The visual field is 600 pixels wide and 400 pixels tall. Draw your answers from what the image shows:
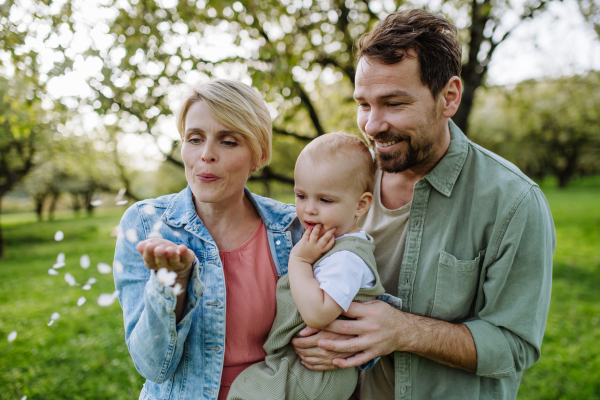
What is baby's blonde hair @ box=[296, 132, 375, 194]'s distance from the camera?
217 cm

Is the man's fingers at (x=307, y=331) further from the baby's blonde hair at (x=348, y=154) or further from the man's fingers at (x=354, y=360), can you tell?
the baby's blonde hair at (x=348, y=154)

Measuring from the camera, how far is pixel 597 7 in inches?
263

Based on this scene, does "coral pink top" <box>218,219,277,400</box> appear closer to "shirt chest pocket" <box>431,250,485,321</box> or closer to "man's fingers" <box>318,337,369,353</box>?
"man's fingers" <box>318,337,369,353</box>

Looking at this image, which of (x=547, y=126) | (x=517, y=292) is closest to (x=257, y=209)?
(x=517, y=292)

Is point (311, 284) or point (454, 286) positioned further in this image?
point (454, 286)

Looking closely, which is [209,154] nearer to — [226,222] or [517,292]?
[226,222]

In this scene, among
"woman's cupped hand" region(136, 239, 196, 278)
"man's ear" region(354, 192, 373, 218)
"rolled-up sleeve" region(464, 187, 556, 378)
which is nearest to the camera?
"woman's cupped hand" region(136, 239, 196, 278)

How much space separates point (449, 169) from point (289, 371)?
1452mm

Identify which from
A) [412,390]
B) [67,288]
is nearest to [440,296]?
[412,390]

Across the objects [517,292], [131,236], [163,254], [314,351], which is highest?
[163,254]

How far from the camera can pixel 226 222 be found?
2.37 m

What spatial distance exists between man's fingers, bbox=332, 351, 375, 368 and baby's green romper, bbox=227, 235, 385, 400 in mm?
90

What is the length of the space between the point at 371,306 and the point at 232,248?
0.86 m

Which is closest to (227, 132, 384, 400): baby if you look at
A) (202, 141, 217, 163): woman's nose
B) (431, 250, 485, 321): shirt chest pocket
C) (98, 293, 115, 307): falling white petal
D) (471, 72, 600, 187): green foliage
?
(431, 250, 485, 321): shirt chest pocket
